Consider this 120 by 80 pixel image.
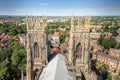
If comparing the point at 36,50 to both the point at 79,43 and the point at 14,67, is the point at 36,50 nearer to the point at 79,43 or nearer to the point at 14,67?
the point at 79,43

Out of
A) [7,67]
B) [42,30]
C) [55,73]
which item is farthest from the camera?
[7,67]

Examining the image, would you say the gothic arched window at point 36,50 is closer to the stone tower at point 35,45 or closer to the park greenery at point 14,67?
the stone tower at point 35,45

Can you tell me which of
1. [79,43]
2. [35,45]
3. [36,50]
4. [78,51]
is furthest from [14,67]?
[79,43]

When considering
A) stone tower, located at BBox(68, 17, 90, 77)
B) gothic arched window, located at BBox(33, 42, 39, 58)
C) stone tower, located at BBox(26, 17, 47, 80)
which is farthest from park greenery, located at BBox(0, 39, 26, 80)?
stone tower, located at BBox(68, 17, 90, 77)

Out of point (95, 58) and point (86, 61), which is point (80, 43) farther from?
point (95, 58)

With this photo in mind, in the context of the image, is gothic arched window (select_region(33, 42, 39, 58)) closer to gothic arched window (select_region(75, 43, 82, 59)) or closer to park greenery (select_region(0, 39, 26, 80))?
gothic arched window (select_region(75, 43, 82, 59))

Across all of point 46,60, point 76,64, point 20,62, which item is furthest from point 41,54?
point 20,62
